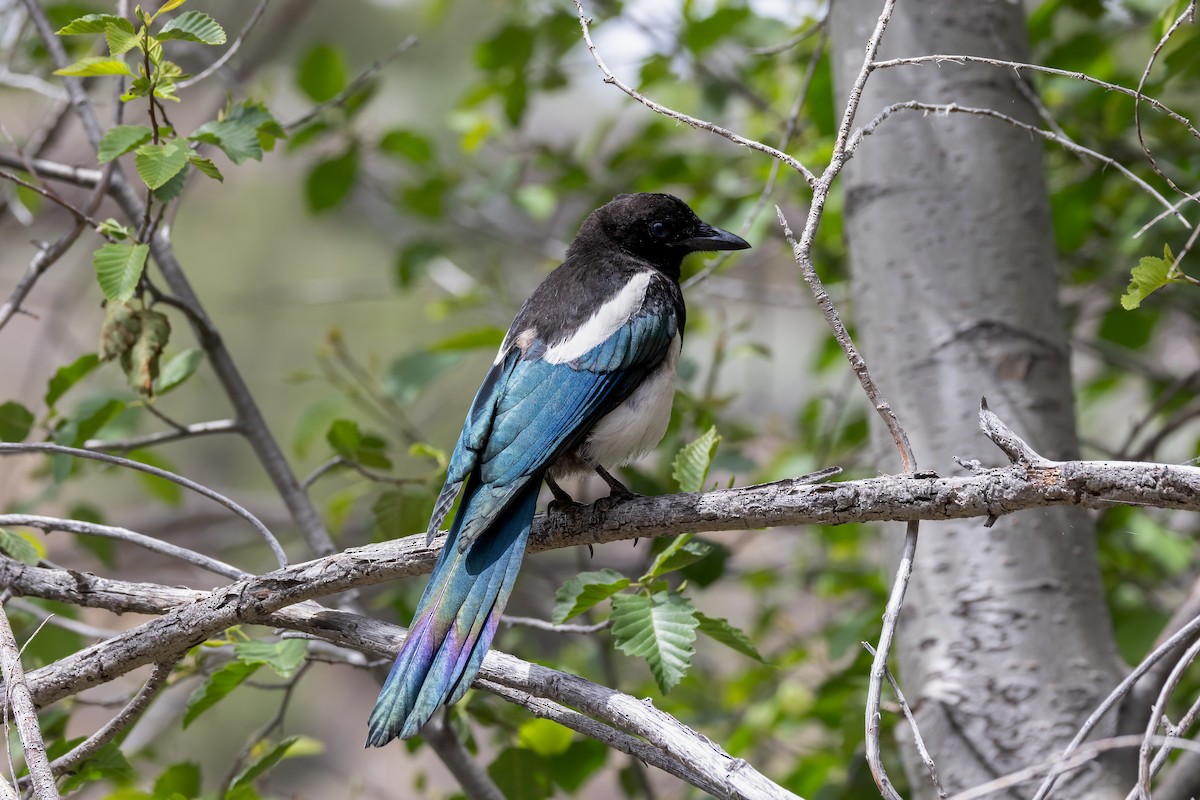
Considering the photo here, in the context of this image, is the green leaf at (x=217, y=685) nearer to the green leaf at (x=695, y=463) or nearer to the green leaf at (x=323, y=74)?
the green leaf at (x=695, y=463)

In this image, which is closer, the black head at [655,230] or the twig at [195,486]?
the twig at [195,486]

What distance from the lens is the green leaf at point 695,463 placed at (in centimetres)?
219

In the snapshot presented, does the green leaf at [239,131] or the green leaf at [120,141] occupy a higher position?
the green leaf at [239,131]

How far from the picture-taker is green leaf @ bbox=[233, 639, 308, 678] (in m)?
2.13

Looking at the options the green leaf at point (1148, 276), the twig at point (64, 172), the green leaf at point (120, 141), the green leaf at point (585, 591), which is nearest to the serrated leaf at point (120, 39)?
the green leaf at point (120, 141)

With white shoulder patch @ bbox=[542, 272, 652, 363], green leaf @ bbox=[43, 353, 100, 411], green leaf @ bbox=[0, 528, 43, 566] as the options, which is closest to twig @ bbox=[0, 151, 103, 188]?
green leaf @ bbox=[43, 353, 100, 411]

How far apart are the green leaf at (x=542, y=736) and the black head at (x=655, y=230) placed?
1.32 metres

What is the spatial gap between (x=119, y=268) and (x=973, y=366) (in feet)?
6.11

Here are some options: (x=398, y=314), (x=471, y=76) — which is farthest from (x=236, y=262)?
(x=471, y=76)

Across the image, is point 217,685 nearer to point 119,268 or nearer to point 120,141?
point 119,268

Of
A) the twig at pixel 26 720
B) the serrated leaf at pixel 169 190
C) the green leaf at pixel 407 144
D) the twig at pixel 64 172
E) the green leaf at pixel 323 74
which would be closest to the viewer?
the twig at pixel 26 720

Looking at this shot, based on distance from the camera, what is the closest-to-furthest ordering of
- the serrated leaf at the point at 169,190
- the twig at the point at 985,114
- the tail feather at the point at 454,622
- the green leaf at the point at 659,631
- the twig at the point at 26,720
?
the twig at the point at 26,720
the twig at the point at 985,114
the tail feather at the point at 454,622
the green leaf at the point at 659,631
the serrated leaf at the point at 169,190

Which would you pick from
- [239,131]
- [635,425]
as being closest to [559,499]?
[635,425]

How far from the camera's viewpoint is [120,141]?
2.24 meters
